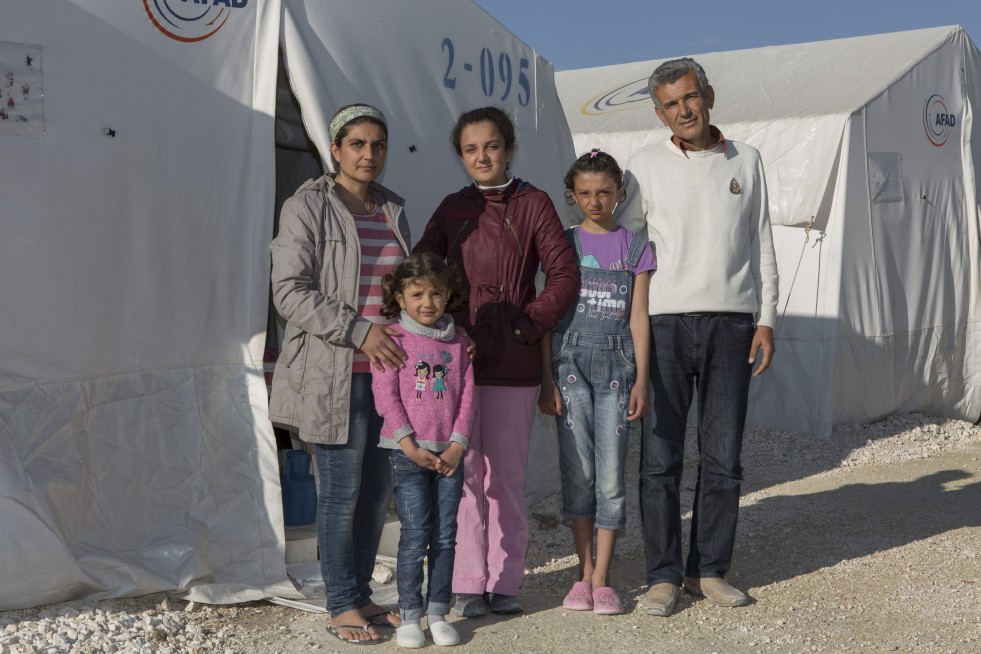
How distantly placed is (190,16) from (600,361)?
6.33 feet

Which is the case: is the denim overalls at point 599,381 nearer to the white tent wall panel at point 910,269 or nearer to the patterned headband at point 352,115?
the patterned headband at point 352,115

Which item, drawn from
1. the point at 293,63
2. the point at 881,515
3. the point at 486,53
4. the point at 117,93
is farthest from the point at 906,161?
the point at 117,93

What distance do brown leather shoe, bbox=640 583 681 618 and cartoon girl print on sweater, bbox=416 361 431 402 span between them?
1.13 metres

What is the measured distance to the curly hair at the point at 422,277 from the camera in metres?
3.30

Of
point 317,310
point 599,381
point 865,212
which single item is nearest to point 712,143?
point 599,381

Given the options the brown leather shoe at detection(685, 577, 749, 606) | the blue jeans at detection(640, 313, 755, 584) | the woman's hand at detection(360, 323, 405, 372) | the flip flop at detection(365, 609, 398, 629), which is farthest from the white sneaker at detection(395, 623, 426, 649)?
the brown leather shoe at detection(685, 577, 749, 606)

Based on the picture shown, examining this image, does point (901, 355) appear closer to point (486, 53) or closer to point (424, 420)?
point (486, 53)

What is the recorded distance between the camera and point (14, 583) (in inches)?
131

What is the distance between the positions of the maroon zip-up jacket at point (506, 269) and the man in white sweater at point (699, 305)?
367 mm

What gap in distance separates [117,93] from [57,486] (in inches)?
53.0

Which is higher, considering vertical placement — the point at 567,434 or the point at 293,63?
the point at 293,63

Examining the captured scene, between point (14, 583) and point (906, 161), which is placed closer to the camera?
point (14, 583)

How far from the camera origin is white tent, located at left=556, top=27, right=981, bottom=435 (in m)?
7.38

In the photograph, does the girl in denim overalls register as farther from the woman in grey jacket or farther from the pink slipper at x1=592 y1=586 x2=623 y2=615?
the woman in grey jacket
